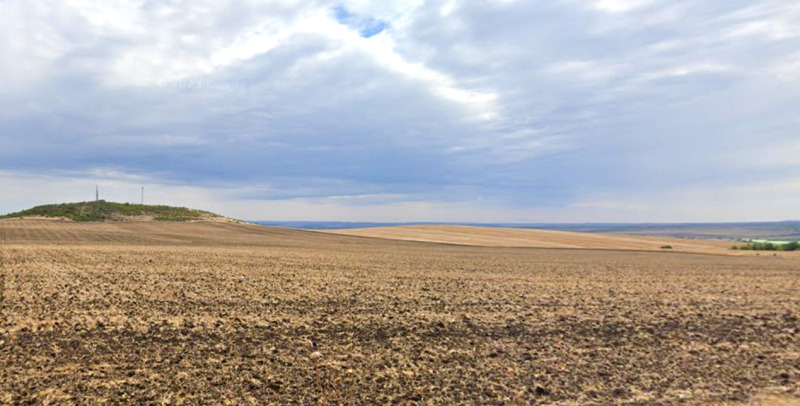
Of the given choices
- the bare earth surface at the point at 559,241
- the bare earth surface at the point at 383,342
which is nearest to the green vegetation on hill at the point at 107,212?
the bare earth surface at the point at 559,241

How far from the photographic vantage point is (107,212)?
62.6 m

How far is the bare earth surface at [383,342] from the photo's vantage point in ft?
19.1

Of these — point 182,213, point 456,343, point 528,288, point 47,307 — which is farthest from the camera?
point 182,213

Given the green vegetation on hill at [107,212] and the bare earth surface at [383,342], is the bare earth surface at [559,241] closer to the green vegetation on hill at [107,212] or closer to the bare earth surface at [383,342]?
the green vegetation on hill at [107,212]

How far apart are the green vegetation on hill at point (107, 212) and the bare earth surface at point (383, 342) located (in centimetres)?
5252

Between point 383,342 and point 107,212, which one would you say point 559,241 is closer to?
point 383,342

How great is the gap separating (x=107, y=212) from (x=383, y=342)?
219 ft

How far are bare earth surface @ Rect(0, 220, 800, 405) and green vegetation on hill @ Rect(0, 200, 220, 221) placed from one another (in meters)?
52.5

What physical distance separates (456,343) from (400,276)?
8838mm

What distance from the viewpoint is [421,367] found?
22.0 ft

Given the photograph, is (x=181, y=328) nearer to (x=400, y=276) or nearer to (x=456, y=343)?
(x=456, y=343)

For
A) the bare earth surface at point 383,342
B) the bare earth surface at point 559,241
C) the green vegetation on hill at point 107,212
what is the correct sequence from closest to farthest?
1. the bare earth surface at point 383,342
2. the bare earth surface at point 559,241
3. the green vegetation on hill at point 107,212

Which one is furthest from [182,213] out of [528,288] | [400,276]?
[528,288]

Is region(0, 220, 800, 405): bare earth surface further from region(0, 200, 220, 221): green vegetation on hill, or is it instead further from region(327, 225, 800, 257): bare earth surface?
region(0, 200, 220, 221): green vegetation on hill
